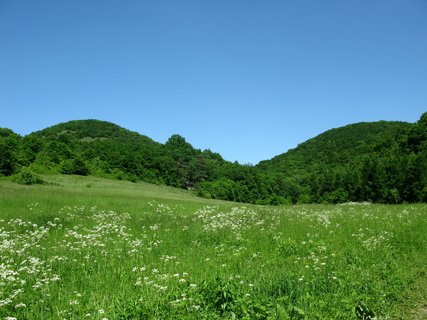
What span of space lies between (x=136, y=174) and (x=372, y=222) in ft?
328

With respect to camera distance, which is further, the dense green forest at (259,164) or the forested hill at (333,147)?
the forested hill at (333,147)

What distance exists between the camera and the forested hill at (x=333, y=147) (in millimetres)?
139375

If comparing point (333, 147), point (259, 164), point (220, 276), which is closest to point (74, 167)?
point (220, 276)

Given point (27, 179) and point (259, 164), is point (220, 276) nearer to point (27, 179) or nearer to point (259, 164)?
point (27, 179)

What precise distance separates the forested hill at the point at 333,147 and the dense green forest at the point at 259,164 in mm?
393

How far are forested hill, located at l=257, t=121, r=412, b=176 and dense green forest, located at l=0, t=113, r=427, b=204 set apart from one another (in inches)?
15.5

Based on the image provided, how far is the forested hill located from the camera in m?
139

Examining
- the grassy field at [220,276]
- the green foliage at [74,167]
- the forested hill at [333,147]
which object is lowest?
the grassy field at [220,276]

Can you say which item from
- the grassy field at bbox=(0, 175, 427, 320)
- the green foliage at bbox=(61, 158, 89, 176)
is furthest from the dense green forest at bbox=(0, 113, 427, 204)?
the grassy field at bbox=(0, 175, 427, 320)

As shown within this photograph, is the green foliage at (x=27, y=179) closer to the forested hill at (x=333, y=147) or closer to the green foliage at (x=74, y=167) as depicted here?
the green foliage at (x=74, y=167)

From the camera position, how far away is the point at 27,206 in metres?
19.2

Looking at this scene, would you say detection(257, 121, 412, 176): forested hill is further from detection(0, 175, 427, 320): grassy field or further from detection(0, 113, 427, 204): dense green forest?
detection(0, 175, 427, 320): grassy field

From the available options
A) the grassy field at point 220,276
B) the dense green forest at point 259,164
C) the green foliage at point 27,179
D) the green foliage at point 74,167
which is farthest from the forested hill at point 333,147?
the grassy field at point 220,276

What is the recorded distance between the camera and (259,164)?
595ft
